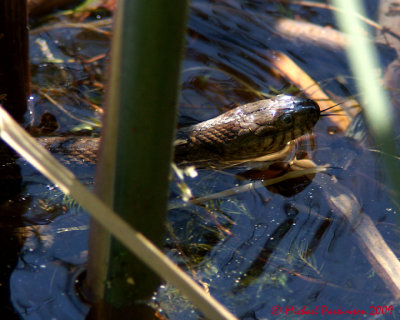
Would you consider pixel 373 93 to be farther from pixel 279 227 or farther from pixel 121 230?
pixel 279 227

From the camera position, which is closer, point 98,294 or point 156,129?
point 156,129

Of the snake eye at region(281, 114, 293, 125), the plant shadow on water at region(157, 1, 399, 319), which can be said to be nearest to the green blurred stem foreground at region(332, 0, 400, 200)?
the plant shadow on water at region(157, 1, 399, 319)

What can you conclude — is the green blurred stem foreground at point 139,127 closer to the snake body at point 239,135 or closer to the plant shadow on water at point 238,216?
the plant shadow on water at point 238,216

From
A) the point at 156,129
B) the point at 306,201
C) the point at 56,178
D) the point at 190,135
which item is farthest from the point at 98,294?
the point at 190,135

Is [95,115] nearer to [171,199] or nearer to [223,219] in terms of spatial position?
[171,199]

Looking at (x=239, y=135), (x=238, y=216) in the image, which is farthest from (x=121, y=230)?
(x=239, y=135)

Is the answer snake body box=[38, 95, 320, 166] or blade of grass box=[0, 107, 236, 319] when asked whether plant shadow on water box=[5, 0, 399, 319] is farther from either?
blade of grass box=[0, 107, 236, 319]
